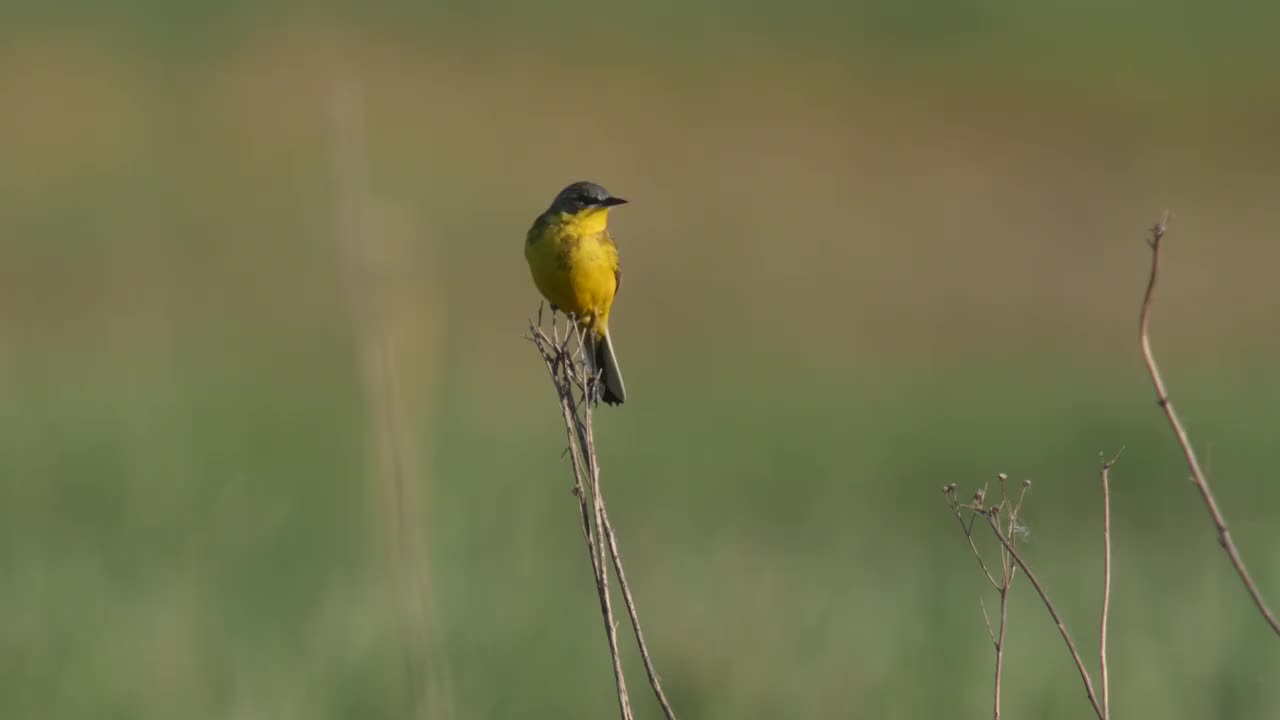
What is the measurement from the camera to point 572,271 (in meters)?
4.23

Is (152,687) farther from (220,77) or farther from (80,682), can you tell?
(220,77)

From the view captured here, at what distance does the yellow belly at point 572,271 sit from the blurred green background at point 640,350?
1.10 feet

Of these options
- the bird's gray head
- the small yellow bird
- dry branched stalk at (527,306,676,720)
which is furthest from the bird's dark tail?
dry branched stalk at (527,306,676,720)

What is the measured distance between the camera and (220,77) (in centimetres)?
1970

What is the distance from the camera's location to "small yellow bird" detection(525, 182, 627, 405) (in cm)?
423

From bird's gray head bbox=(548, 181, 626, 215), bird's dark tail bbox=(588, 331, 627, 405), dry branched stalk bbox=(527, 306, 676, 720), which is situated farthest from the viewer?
bird's gray head bbox=(548, 181, 626, 215)

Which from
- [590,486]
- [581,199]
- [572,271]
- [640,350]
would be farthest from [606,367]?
[640,350]

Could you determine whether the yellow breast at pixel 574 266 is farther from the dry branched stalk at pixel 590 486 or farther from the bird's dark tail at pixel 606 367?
the dry branched stalk at pixel 590 486

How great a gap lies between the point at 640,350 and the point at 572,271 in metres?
7.82

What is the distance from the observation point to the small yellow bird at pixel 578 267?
4234 mm

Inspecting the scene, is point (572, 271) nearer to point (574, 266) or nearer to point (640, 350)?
point (574, 266)

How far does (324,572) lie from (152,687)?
98cm

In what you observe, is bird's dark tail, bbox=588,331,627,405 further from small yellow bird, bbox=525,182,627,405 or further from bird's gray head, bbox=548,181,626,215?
bird's gray head, bbox=548,181,626,215

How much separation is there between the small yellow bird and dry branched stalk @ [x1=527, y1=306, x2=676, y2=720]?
1.69 meters
